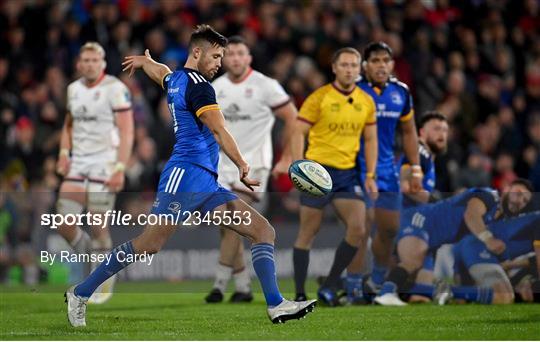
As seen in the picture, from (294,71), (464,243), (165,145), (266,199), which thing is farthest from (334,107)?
(294,71)

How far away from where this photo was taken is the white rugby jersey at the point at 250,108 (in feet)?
43.5

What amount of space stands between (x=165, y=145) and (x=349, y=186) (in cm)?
681

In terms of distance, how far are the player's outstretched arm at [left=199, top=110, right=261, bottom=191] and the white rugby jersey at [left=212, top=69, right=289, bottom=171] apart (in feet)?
13.4

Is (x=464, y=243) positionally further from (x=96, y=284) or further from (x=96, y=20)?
(x=96, y=20)

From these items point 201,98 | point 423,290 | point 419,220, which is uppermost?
point 201,98

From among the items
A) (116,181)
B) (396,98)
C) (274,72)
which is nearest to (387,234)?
(396,98)

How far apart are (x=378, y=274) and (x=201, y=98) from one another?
4.38 meters

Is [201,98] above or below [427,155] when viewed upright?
above

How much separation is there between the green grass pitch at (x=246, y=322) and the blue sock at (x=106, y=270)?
1.06ft

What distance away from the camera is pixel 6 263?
16.8 metres

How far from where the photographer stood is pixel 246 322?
10.2 m

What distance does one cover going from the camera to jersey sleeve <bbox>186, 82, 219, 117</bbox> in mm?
9156

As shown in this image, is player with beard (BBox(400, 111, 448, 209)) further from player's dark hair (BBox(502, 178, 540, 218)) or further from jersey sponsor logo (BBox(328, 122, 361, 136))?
jersey sponsor logo (BBox(328, 122, 361, 136))

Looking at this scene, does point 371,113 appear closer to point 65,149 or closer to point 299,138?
point 299,138
